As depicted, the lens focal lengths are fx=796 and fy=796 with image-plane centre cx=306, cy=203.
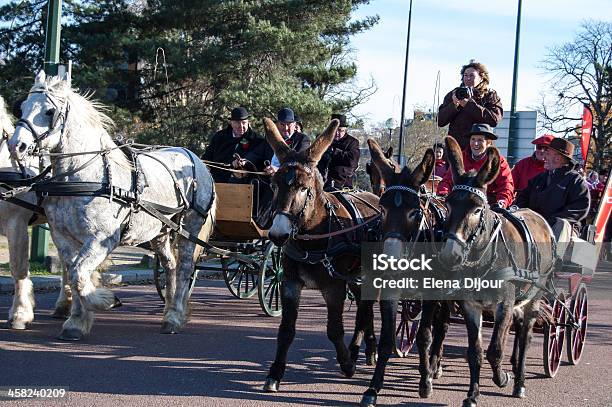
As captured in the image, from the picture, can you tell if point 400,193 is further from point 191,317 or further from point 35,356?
point 191,317

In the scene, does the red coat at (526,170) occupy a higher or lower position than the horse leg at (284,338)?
higher

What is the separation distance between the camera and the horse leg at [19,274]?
28.6 feet

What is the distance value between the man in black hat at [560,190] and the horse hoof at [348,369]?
2507 millimetres

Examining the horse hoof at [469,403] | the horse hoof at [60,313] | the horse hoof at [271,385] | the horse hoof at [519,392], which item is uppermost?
the horse hoof at [469,403]

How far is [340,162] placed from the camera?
10008mm

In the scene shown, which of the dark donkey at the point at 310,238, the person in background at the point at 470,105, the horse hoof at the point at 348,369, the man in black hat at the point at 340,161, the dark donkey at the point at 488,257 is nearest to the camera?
the dark donkey at the point at 488,257

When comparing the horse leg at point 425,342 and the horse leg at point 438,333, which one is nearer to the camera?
the horse leg at point 425,342

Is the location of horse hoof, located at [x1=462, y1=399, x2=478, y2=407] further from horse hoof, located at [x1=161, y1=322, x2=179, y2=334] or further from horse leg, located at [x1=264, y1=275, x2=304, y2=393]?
horse hoof, located at [x1=161, y1=322, x2=179, y2=334]

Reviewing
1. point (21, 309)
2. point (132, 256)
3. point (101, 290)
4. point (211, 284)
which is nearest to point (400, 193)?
point (101, 290)

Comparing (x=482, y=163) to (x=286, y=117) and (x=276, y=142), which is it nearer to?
(x=276, y=142)

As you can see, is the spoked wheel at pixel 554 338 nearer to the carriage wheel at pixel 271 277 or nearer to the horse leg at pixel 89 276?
the carriage wheel at pixel 271 277

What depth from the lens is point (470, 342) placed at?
632 cm

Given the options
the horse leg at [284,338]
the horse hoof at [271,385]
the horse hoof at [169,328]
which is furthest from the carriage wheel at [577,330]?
the horse hoof at [169,328]

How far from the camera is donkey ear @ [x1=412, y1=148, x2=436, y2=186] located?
6312mm
